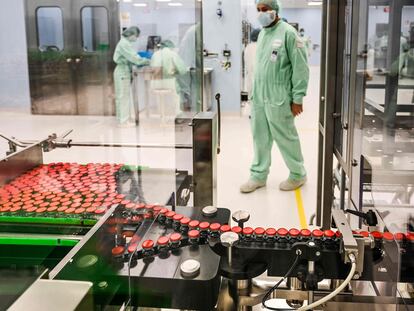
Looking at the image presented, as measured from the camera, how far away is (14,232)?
165 centimetres

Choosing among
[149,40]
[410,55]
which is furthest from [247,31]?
[410,55]

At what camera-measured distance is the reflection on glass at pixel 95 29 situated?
7.31 m

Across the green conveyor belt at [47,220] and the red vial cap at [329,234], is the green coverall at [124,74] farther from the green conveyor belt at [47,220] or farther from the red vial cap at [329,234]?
the red vial cap at [329,234]

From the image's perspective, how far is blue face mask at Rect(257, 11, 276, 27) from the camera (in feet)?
12.9

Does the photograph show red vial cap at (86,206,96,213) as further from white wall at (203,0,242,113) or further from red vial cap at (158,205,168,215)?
white wall at (203,0,242,113)

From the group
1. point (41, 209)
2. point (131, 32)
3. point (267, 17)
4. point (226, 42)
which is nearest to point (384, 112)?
point (41, 209)

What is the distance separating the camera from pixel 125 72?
6910mm

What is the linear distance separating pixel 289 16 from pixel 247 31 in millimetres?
2871

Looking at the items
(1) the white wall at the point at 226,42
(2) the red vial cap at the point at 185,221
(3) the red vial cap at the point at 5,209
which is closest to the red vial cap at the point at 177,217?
(2) the red vial cap at the point at 185,221

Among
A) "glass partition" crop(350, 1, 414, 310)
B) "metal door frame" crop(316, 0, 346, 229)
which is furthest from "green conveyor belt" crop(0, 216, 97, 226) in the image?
"metal door frame" crop(316, 0, 346, 229)

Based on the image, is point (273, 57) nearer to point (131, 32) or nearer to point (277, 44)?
point (277, 44)

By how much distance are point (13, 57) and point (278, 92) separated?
543 cm

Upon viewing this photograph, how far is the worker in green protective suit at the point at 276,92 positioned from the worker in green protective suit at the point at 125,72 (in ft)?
10.1

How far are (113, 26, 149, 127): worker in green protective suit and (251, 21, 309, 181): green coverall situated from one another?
3.07m
